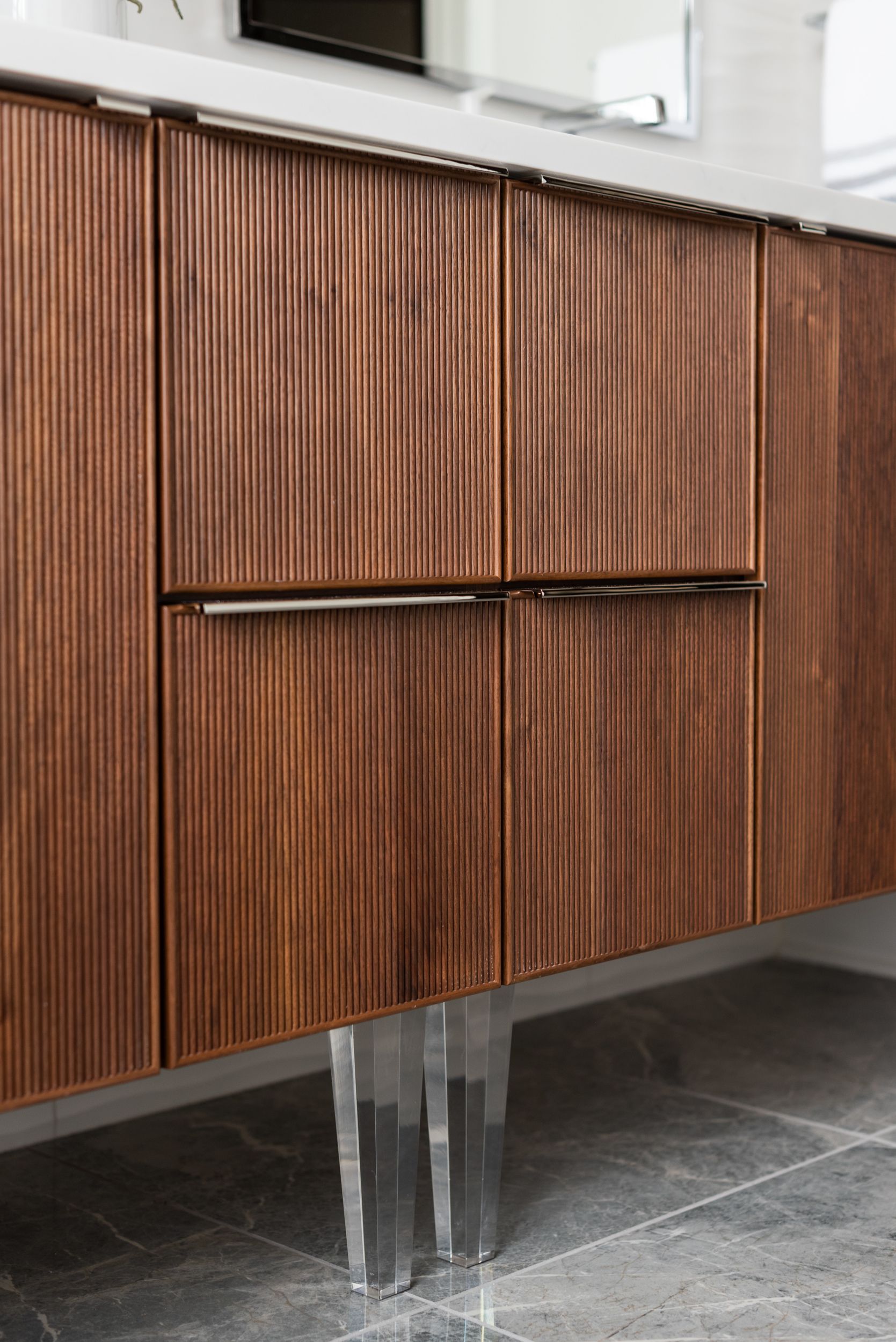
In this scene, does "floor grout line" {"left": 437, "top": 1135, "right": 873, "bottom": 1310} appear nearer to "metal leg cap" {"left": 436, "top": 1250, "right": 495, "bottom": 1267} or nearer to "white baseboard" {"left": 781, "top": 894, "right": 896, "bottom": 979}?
"metal leg cap" {"left": 436, "top": 1250, "right": 495, "bottom": 1267}

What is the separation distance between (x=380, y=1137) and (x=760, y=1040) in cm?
91

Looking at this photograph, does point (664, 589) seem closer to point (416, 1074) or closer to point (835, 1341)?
point (416, 1074)

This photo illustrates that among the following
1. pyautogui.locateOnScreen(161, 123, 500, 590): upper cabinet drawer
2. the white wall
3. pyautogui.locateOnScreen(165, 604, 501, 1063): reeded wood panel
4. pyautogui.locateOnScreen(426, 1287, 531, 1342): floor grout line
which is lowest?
pyautogui.locateOnScreen(426, 1287, 531, 1342): floor grout line

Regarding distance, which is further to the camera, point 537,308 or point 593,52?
point 593,52

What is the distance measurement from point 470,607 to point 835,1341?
651mm

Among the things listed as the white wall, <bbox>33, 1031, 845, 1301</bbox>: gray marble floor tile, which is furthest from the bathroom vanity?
the white wall

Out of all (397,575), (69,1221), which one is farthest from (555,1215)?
(397,575)

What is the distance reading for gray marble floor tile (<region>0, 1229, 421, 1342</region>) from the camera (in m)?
1.18

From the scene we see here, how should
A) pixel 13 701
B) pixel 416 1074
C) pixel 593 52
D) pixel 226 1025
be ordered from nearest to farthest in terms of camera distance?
1. pixel 13 701
2. pixel 226 1025
3. pixel 416 1074
4. pixel 593 52

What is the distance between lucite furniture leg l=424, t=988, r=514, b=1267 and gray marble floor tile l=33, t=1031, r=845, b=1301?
0.22 ft

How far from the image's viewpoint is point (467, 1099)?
4.17 feet

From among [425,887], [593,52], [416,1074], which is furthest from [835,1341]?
[593,52]

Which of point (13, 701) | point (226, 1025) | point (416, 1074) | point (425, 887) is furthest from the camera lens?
point (416, 1074)

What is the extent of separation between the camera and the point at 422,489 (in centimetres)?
110
